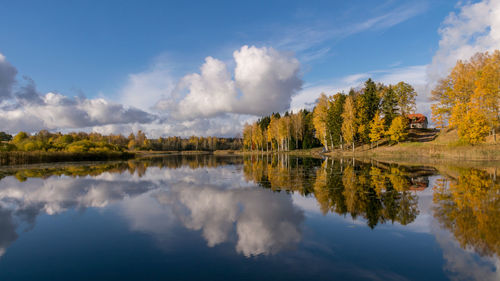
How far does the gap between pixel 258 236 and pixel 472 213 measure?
7.70 m

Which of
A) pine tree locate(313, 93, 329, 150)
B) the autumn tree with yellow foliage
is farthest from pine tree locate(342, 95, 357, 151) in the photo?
the autumn tree with yellow foliage

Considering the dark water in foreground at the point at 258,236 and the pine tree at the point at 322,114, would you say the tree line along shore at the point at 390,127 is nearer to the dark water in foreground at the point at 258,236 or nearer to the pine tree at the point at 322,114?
the pine tree at the point at 322,114

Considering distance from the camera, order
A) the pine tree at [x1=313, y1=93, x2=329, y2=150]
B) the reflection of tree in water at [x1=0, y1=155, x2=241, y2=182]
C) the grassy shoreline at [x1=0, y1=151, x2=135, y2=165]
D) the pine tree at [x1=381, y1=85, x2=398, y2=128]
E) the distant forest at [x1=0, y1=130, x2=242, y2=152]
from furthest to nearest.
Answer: the pine tree at [x1=313, y1=93, x2=329, y2=150]
the pine tree at [x1=381, y1=85, x2=398, y2=128]
the distant forest at [x1=0, y1=130, x2=242, y2=152]
the grassy shoreline at [x1=0, y1=151, x2=135, y2=165]
the reflection of tree in water at [x1=0, y1=155, x2=241, y2=182]

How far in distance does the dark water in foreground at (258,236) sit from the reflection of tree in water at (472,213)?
4cm

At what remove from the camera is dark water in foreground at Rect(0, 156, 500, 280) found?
18.5ft

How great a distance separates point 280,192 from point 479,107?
35440 millimetres

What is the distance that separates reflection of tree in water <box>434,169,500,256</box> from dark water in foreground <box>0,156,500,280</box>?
36 millimetres

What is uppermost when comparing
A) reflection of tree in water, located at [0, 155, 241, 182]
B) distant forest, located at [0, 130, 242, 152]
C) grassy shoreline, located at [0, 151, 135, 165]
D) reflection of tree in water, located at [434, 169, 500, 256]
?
distant forest, located at [0, 130, 242, 152]

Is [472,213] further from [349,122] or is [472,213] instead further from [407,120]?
[407,120]

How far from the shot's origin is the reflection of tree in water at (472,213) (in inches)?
270

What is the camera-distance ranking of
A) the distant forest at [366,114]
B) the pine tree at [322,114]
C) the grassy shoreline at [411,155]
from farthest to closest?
the pine tree at [322,114]
the distant forest at [366,114]
the grassy shoreline at [411,155]

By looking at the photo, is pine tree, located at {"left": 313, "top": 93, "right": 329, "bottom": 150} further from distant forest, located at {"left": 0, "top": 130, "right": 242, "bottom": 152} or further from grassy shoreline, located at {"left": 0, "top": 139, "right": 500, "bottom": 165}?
distant forest, located at {"left": 0, "top": 130, "right": 242, "bottom": 152}

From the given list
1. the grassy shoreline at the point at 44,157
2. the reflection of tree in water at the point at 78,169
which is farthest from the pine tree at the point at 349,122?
the grassy shoreline at the point at 44,157

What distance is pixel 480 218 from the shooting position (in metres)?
8.54
